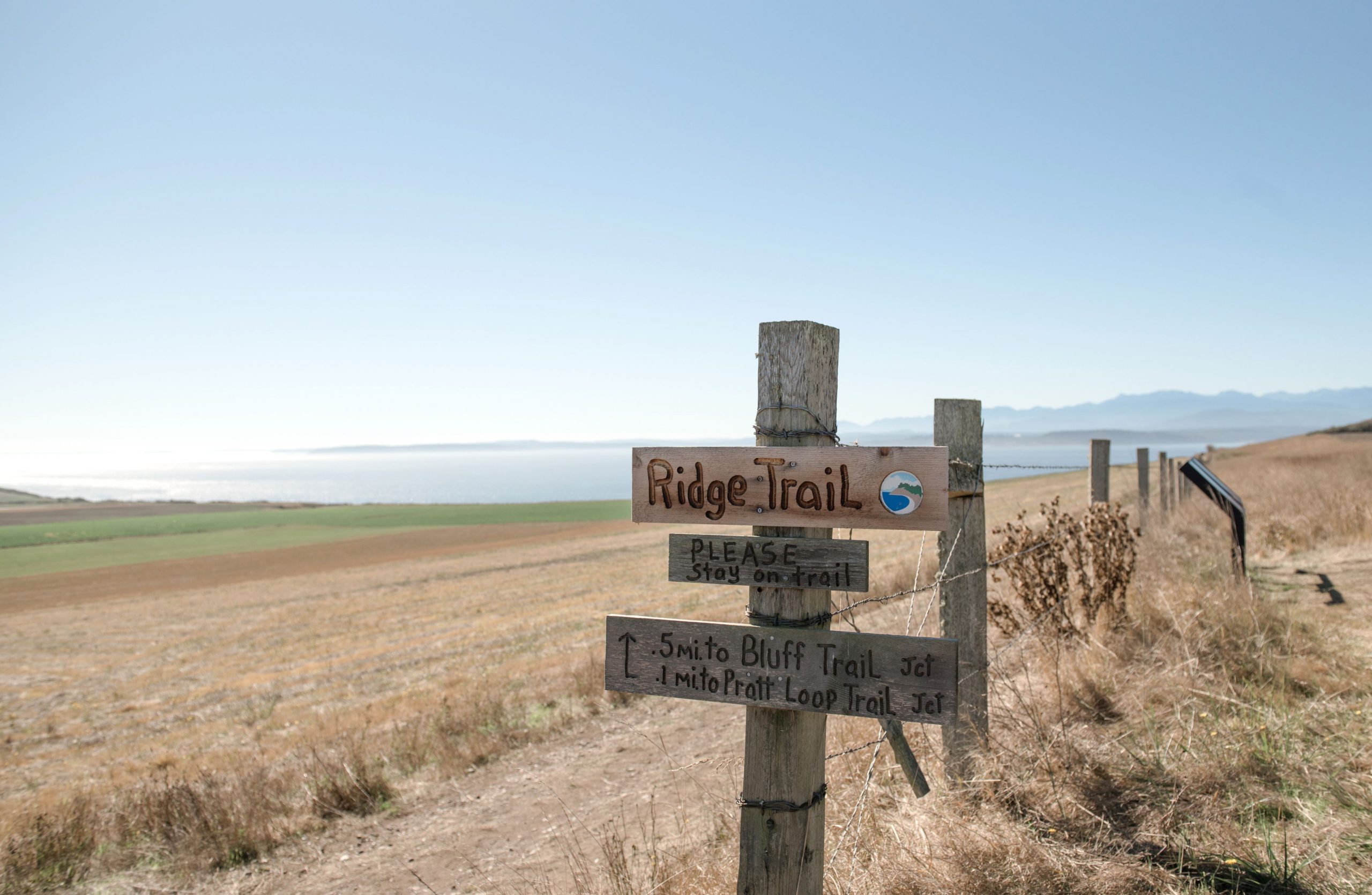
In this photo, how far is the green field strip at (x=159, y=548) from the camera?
43219 millimetres

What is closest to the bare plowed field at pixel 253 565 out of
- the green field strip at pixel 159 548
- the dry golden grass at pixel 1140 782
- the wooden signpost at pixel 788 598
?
the green field strip at pixel 159 548

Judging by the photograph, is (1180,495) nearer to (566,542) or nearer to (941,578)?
(941,578)

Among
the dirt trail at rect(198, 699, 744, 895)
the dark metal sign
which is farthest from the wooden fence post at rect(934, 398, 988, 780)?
the dark metal sign

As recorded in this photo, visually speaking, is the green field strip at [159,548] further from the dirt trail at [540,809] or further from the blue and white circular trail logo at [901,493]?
the blue and white circular trail logo at [901,493]

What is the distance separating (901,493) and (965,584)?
1618 mm

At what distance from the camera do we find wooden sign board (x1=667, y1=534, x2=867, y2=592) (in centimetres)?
255

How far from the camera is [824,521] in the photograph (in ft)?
8.49

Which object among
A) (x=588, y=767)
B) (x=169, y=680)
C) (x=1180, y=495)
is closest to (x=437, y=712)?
(x=588, y=767)

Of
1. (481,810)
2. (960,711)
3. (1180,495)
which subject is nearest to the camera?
(960,711)

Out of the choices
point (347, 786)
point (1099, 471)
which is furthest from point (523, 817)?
point (1099, 471)

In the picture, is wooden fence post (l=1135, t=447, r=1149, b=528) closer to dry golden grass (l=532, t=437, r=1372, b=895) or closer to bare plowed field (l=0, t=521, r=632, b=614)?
dry golden grass (l=532, t=437, r=1372, b=895)

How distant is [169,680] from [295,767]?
11838 millimetres

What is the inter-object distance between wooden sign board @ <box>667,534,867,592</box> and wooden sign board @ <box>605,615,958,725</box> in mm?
163

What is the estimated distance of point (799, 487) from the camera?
264 centimetres
